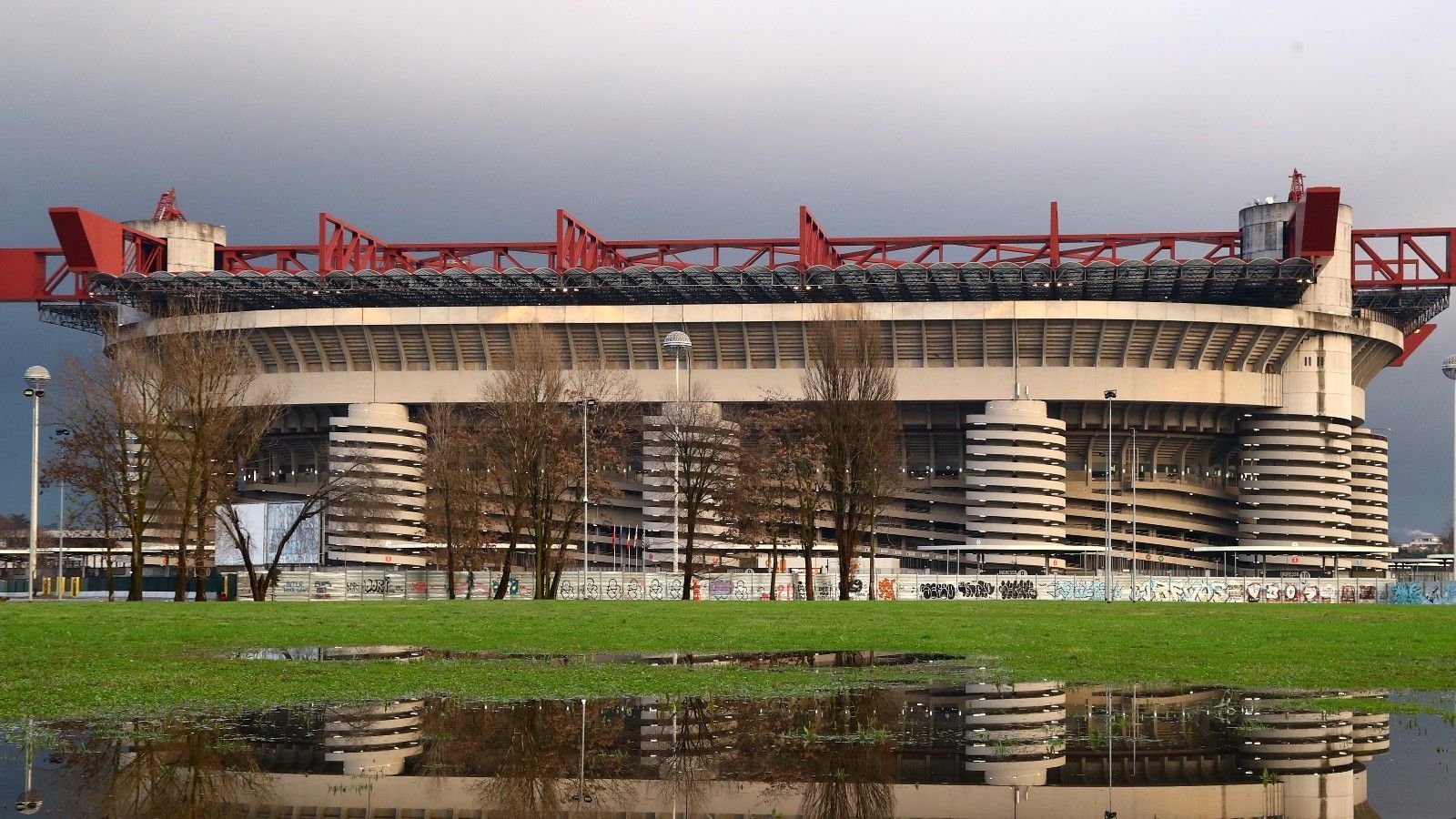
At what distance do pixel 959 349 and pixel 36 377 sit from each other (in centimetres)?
4805

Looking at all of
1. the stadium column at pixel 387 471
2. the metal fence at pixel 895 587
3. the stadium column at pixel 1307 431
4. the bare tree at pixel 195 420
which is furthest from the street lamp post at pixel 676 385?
the stadium column at pixel 1307 431

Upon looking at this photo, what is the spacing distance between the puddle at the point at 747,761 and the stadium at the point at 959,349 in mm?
68433

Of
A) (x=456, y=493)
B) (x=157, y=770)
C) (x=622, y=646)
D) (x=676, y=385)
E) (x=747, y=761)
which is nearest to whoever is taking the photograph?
(x=157, y=770)

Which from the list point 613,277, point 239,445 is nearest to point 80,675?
point 239,445

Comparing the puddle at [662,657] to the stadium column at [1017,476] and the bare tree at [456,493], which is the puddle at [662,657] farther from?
the stadium column at [1017,476]

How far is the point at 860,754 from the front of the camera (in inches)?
447

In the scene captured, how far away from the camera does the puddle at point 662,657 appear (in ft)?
66.7

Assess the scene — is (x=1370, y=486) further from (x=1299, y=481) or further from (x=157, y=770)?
(x=157, y=770)

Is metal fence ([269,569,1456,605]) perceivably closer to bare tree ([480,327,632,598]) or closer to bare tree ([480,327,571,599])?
bare tree ([480,327,632,598])

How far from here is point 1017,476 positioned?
88.5 meters

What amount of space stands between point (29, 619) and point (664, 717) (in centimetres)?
2434

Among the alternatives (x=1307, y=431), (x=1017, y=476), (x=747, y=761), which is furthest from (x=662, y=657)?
(x=1307, y=431)

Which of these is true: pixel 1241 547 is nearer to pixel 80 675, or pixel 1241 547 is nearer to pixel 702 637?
pixel 702 637

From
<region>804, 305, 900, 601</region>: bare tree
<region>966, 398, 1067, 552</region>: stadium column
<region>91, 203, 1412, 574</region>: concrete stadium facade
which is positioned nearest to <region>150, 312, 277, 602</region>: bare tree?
<region>804, 305, 900, 601</region>: bare tree
